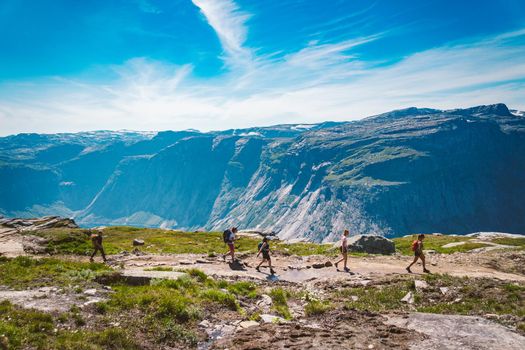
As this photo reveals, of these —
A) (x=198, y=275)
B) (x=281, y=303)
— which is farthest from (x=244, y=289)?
(x=198, y=275)

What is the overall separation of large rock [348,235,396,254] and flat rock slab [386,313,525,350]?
29.4 m

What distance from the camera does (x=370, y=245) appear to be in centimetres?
4544

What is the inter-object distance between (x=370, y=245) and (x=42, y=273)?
36.6 metres

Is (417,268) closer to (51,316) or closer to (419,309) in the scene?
(419,309)

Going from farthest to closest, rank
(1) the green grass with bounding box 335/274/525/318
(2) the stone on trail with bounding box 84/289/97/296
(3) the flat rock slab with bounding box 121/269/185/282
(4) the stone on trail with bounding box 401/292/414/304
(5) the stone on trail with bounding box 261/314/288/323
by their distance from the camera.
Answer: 1. (4) the stone on trail with bounding box 401/292/414/304
2. (3) the flat rock slab with bounding box 121/269/185/282
3. (1) the green grass with bounding box 335/274/525/318
4. (2) the stone on trail with bounding box 84/289/97/296
5. (5) the stone on trail with bounding box 261/314/288/323

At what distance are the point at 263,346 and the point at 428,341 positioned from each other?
6.16m

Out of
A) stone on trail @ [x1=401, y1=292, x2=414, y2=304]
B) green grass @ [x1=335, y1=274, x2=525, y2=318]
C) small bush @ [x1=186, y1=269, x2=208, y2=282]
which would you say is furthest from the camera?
small bush @ [x1=186, y1=269, x2=208, y2=282]

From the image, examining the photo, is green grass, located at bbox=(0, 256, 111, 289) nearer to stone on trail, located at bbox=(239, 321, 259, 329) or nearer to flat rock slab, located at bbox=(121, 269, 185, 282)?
flat rock slab, located at bbox=(121, 269, 185, 282)

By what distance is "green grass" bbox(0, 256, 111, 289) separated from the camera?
18.8 metres

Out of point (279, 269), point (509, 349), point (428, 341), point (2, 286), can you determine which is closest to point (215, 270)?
point (279, 269)

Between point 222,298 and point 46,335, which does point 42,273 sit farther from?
point 222,298

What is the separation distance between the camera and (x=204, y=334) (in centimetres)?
1476

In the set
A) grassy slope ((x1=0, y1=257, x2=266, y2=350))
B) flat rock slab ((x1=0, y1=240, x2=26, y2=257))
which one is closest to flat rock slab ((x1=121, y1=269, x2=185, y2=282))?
grassy slope ((x1=0, y1=257, x2=266, y2=350))

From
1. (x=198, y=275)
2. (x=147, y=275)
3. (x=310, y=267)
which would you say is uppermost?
(x=147, y=275)
